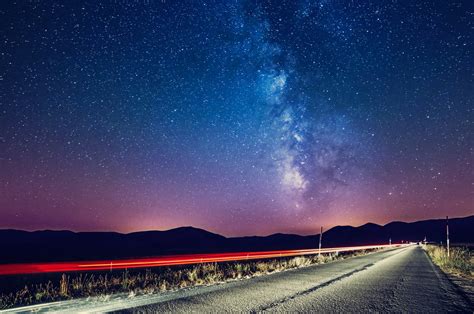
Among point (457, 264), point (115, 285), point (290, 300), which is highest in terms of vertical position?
point (290, 300)

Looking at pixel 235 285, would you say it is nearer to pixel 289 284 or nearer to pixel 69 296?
pixel 289 284

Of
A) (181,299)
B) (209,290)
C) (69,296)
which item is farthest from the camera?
(209,290)

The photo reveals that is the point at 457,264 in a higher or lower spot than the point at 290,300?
lower

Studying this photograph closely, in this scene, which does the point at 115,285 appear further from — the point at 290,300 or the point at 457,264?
the point at 457,264

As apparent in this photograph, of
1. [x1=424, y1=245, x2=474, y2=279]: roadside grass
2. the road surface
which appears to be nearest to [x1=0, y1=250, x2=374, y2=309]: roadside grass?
the road surface

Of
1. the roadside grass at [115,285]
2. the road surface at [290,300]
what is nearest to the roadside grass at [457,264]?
the road surface at [290,300]

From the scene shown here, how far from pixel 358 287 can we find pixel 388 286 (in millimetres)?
1024

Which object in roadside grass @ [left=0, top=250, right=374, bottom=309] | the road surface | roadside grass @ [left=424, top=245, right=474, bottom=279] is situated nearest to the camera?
the road surface

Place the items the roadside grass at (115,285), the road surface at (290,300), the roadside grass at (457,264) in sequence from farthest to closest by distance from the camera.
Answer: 1. the roadside grass at (457,264)
2. the roadside grass at (115,285)
3. the road surface at (290,300)

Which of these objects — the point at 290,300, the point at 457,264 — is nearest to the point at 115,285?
the point at 290,300

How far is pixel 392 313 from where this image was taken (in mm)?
5684

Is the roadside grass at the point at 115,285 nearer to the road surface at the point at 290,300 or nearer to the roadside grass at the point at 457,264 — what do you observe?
the road surface at the point at 290,300

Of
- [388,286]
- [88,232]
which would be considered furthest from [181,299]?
[88,232]

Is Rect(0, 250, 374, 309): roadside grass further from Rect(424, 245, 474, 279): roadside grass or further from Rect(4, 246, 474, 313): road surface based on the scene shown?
Rect(424, 245, 474, 279): roadside grass
